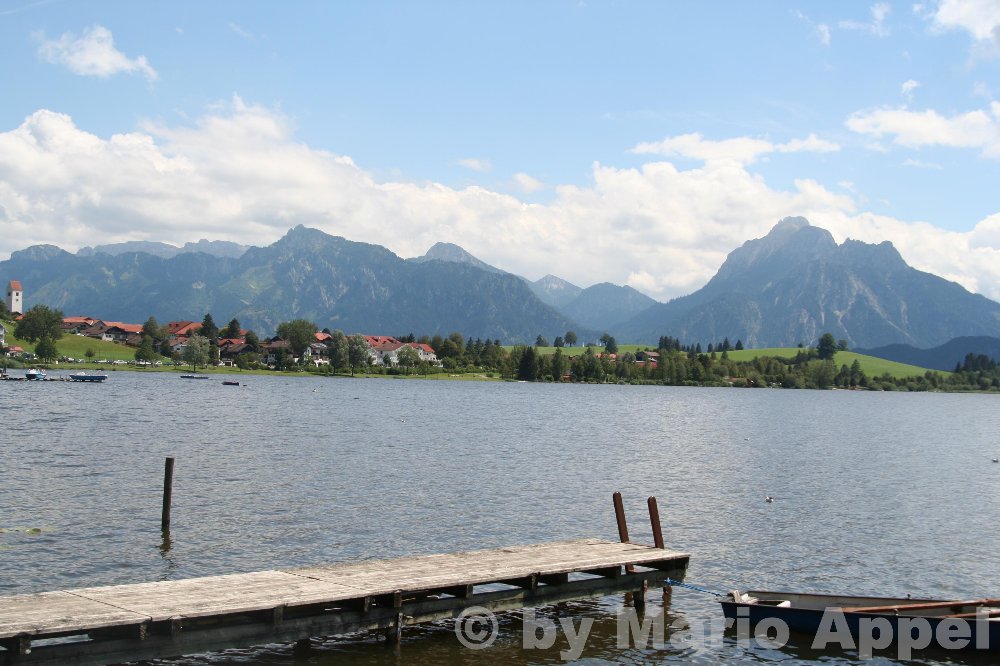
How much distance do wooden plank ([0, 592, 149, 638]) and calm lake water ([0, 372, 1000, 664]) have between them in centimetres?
364

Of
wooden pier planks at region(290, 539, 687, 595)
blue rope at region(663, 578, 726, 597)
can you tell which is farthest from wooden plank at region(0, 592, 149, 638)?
blue rope at region(663, 578, 726, 597)

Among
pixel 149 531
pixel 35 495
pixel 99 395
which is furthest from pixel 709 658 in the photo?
pixel 99 395

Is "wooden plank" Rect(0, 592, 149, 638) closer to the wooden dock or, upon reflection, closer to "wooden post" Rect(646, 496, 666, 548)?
the wooden dock

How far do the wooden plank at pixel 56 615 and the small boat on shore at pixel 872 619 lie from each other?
18.5 meters

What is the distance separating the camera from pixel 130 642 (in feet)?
67.9

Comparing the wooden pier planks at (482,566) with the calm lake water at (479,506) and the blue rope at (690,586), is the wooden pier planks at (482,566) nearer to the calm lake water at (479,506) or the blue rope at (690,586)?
the blue rope at (690,586)

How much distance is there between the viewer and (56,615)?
67.8 feet

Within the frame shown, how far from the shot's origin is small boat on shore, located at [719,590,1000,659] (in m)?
26.1

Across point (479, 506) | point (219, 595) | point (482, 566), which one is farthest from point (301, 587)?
point (479, 506)

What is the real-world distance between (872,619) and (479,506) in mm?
25872

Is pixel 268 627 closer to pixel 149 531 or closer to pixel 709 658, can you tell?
pixel 709 658

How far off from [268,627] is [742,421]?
135m

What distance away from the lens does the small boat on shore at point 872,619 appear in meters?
26.1

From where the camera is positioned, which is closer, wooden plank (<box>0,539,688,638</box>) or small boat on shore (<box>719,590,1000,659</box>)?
wooden plank (<box>0,539,688,638</box>)
